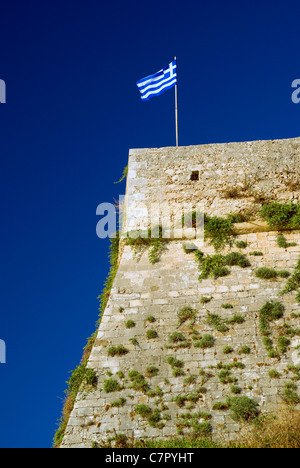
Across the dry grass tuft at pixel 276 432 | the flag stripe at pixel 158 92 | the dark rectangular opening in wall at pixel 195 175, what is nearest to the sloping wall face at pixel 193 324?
the dark rectangular opening in wall at pixel 195 175

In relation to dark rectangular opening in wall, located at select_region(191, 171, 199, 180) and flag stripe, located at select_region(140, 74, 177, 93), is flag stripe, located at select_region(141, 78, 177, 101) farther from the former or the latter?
dark rectangular opening in wall, located at select_region(191, 171, 199, 180)

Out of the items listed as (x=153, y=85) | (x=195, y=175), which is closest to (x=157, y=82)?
(x=153, y=85)

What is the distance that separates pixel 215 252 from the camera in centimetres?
1130

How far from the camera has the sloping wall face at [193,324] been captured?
8883mm

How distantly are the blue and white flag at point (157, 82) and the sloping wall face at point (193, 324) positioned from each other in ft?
7.37

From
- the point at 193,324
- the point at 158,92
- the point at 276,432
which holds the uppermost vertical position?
the point at 158,92

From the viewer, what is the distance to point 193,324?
399 inches

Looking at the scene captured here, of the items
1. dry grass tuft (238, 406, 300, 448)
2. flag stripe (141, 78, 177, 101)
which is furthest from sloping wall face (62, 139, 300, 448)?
flag stripe (141, 78, 177, 101)

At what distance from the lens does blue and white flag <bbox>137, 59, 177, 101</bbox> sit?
14125 mm

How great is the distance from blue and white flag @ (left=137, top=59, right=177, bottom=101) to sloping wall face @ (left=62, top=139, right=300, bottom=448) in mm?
2245

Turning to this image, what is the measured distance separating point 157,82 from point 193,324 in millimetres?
6999

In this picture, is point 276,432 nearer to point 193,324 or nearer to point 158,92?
point 193,324

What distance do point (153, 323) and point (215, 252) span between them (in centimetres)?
210

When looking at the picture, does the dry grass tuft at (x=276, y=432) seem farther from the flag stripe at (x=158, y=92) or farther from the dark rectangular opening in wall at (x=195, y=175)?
the flag stripe at (x=158, y=92)
